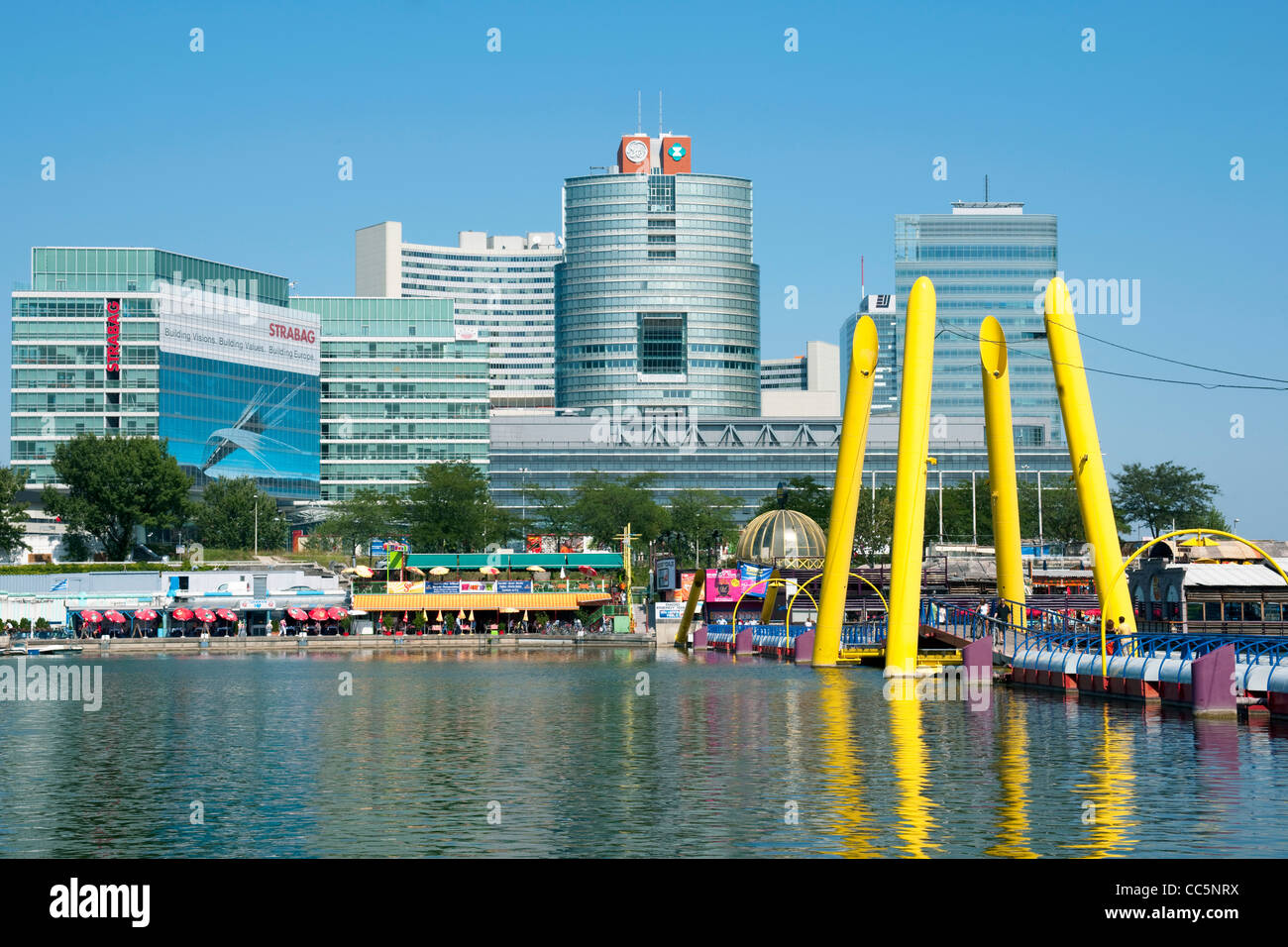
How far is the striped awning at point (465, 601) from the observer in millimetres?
134250

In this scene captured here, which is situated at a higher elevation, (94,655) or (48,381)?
(48,381)

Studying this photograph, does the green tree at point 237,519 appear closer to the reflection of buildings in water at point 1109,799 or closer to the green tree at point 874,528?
the green tree at point 874,528

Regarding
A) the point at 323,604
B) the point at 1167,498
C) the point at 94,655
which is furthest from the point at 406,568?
the point at 1167,498

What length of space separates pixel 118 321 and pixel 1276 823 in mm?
185911

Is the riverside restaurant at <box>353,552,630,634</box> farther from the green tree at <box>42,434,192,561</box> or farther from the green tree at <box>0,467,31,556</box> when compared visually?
the green tree at <box>0,467,31,556</box>

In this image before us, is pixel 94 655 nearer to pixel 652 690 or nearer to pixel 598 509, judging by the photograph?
pixel 652 690

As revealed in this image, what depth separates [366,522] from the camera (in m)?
187

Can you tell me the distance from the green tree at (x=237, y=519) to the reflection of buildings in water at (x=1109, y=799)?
148 m

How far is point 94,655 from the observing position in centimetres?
10688

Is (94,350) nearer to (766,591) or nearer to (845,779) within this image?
(766,591)

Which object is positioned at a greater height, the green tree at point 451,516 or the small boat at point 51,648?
the green tree at point 451,516

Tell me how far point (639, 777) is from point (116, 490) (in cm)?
13797

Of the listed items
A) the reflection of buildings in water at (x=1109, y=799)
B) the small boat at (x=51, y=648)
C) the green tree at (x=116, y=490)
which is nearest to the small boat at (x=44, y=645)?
the small boat at (x=51, y=648)
